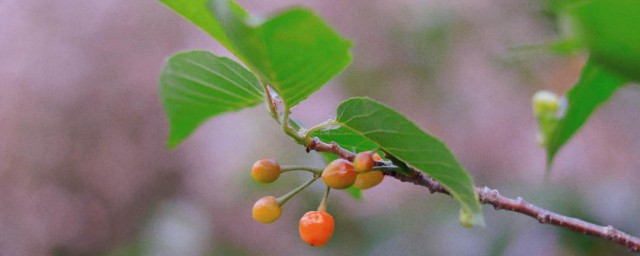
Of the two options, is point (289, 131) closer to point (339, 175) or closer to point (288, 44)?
point (339, 175)

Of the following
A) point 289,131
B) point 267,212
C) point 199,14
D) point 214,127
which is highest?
point 199,14

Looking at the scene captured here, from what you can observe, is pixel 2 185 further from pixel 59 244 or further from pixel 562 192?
pixel 562 192

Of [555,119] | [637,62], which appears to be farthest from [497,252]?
[637,62]

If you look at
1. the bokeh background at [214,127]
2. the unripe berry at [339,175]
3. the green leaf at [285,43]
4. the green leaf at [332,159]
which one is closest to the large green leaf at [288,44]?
the green leaf at [285,43]

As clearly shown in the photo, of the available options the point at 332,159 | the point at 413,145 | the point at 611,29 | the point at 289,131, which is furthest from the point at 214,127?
the point at 611,29

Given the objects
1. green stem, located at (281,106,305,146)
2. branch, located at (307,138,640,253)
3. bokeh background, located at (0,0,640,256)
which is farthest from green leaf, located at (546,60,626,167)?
bokeh background, located at (0,0,640,256)

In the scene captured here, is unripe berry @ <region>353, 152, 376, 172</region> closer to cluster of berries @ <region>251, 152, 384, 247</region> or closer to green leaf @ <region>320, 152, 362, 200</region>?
cluster of berries @ <region>251, 152, 384, 247</region>
